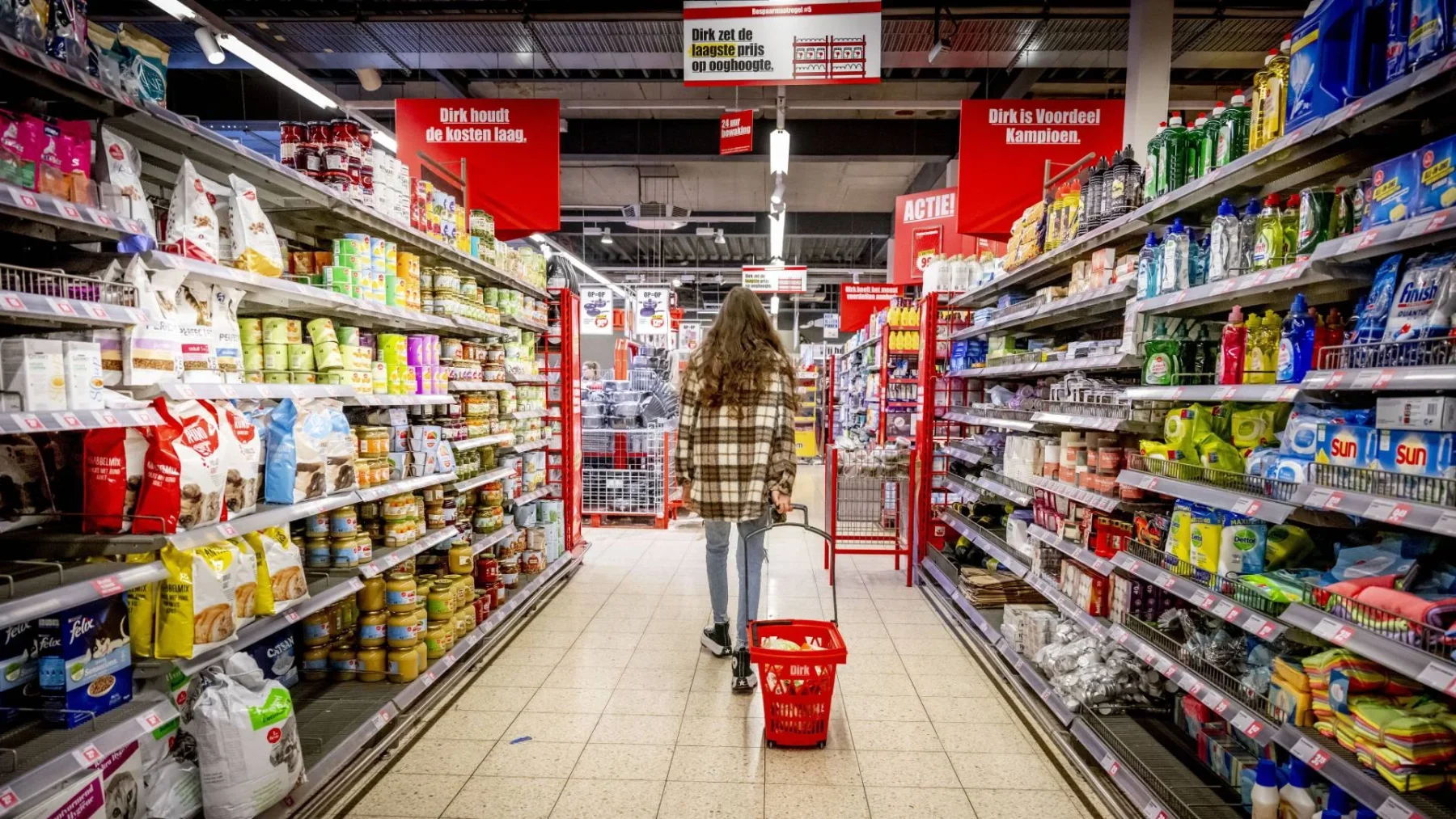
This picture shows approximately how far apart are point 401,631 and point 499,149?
3.78 meters

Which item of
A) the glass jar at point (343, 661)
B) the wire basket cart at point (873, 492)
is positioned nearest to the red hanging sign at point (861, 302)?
the wire basket cart at point (873, 492)

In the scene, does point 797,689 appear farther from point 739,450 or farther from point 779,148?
point 779,148

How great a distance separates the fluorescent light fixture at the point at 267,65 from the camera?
15.4 feet

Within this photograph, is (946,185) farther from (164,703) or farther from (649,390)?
(164,703)

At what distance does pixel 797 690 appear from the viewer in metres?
3.01

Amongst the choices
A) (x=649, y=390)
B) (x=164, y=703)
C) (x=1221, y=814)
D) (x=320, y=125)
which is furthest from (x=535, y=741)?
(x=649, y=390)

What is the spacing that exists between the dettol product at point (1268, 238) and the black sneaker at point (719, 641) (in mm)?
3185

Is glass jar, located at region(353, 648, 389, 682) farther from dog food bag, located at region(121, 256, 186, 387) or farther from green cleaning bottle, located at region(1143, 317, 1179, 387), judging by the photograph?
green cleaning bottle, located at region(1143, 317, 1179, 387)

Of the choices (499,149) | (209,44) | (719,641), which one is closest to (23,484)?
(719,641)

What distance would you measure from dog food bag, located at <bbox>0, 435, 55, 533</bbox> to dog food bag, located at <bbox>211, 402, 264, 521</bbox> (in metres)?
0.42

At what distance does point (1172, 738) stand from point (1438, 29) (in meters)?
2.53

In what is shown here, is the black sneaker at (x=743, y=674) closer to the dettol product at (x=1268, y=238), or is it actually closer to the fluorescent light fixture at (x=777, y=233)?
the dettol product at (x=1268, y=238)

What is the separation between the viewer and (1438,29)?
1624 millimetres

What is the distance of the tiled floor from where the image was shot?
2.70m
